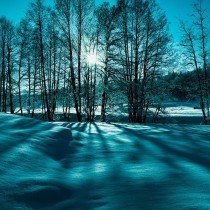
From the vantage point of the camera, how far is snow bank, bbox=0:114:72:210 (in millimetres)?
1905

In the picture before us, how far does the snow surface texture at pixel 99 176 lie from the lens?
1.90 meters

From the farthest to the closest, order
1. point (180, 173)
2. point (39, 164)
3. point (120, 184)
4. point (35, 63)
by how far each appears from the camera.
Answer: point (35, 63) → point (39, 164) → point (180, 173) → point (120, 184)

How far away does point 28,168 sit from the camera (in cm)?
256

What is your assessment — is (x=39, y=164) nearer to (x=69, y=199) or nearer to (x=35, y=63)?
(x=69, y=199)

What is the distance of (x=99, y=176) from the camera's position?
8.69 feet

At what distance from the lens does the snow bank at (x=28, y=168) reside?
191cm

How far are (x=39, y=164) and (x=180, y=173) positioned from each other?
168 centimetres

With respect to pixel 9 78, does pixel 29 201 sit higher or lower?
lower

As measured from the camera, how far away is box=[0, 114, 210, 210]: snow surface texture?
1.90 metres

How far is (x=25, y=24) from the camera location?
1608cm

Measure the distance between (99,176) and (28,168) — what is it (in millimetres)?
800

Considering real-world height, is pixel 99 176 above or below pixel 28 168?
below

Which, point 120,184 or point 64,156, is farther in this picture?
point 64,156

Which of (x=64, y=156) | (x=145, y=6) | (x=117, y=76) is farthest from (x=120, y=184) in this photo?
(x=145, y=6)
